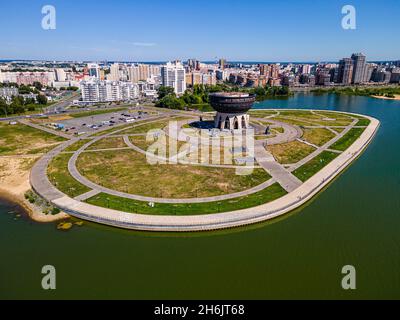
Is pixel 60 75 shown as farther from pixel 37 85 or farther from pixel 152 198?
pixel 152 198

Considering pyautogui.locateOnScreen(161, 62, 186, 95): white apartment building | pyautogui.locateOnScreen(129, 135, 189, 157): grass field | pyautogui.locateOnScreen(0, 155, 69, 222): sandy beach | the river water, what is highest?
pyautogui.locateOnScreen(161, 62, 186, 95): white apartment building

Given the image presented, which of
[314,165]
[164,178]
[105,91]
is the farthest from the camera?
[105,91]

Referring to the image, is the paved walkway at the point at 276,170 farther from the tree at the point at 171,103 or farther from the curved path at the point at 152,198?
the tree at the point at 171,103

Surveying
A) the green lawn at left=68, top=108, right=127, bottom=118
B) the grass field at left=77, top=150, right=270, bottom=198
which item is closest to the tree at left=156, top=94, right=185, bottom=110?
the green lawn at left=68, top=108, right=127, bottom=118

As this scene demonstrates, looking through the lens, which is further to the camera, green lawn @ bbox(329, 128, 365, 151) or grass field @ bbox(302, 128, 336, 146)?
grass field @ bbox(302, 128, 336, 146)

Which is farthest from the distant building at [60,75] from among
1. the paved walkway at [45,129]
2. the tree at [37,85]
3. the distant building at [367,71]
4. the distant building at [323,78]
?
the distant building at [367,71]

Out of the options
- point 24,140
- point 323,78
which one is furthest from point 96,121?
point 323,78

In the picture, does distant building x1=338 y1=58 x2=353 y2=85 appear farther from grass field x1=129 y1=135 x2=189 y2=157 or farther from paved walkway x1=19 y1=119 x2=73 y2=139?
paved walkway x1=19 y1=119 x2=73 y2=139
